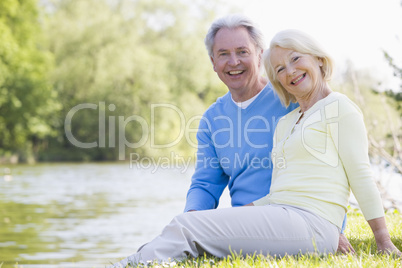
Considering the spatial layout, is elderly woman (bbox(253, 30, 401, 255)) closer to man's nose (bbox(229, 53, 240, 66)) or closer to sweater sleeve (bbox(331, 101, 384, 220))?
sweater sleeve (bbox(331, 101, 384, 220))

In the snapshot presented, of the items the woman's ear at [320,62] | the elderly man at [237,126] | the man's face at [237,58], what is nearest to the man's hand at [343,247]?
the elderly man at [237,126]

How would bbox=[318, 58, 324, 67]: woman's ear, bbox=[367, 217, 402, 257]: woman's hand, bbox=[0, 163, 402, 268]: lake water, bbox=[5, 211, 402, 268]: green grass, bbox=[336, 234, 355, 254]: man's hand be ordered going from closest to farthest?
bbox=[5, 211, 402, 268]: green grass → bbox=[367, 217, 402, 257]: woman's hand → bbox=[336, 234, 355, 254]: man's hand → bbox=[318, 58, 324, 67]: woman's ear → bbox=[0, 163, 402, 268]: lake water


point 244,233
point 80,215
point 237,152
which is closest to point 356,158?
point 244,233

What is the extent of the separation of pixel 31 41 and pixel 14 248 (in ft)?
74.1

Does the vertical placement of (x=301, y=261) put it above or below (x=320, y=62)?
below

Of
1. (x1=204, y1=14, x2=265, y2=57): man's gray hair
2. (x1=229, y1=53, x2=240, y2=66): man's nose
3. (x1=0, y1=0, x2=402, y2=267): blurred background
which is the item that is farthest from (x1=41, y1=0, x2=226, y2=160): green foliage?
(x1=229, y1=53, x2=240, y2=66): man's nose

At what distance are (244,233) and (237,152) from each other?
782 millimetres

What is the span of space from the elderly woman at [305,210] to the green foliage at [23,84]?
26213 mm

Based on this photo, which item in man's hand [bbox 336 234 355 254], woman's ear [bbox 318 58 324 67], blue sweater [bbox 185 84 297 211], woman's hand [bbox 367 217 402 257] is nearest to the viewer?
woman's hand [bbox 367 217 402 257]

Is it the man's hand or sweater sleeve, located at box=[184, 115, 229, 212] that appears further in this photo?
sweater sleeve, located at box=[184, 115, 229, 212]

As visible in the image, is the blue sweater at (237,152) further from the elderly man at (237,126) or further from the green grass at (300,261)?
the green grass at (300,261)

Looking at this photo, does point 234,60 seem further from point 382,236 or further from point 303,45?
point 382,236

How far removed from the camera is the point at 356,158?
270 centimetres

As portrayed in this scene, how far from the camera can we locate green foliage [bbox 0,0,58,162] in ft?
91.0
